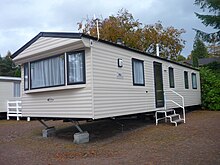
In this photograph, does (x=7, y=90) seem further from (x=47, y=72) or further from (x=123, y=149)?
(x=123, y=149)

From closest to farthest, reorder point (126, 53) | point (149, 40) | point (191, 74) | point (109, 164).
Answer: point (109, 164)
point (126, 53)
point (191, 74)
point (149, 40)

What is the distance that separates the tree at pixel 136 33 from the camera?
23.5m

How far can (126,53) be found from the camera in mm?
8555

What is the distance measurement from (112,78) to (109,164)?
11.0 ft

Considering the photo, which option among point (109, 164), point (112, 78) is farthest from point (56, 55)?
point (109, 164)

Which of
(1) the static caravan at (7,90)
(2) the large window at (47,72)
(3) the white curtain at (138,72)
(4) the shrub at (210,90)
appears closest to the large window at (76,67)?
(2) the large window at (47,72)

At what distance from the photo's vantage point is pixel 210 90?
54.2 ft

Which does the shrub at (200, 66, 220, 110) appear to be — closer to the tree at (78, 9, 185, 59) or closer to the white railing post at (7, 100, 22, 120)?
the tree at (78, 9, 185, 59)

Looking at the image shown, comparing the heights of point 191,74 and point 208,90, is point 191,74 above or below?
above

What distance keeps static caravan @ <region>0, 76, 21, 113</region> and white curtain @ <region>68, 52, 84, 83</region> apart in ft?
36.0

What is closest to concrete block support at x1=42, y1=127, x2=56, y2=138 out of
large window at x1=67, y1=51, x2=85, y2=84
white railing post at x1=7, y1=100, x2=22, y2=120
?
large window at x1=67, y1=51, x2=85, y2=84

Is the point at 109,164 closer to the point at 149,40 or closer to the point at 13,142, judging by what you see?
the point at 13,142

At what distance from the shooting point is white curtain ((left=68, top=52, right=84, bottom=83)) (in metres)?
7.05

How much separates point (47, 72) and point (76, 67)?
52.1 inches
